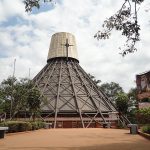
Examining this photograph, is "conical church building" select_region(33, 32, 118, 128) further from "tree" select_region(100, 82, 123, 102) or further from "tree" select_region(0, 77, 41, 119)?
"tree" select_region(100, 82, 123, 102)

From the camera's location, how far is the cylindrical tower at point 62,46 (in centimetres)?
6650

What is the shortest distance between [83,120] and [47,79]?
14.9 metres

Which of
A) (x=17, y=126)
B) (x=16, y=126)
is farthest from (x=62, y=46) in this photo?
(x=16, y=126)

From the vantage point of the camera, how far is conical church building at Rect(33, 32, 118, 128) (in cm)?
5150

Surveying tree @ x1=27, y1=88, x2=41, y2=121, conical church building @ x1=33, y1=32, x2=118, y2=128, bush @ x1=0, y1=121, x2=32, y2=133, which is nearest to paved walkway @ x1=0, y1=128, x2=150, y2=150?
bush @ x1=0, y1=121, x2=32, y2=133

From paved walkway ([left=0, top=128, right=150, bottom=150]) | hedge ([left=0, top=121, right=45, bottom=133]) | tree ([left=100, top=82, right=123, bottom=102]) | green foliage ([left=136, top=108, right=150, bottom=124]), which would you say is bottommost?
paved walkway ([left=0, top=128, right=150, bottom=150])

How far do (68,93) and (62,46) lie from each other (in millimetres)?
13182

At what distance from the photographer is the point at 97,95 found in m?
60.6

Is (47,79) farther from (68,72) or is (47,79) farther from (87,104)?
(87,104)

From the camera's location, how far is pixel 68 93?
58.0m

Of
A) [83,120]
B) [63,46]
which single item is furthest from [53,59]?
[83,120]

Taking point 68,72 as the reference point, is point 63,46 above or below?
above

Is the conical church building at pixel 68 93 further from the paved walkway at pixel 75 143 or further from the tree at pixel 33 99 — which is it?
the paved walkway at pixel 75 143

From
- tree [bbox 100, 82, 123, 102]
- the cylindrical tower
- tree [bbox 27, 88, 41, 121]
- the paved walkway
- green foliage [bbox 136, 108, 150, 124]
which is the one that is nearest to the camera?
the paved walkway
